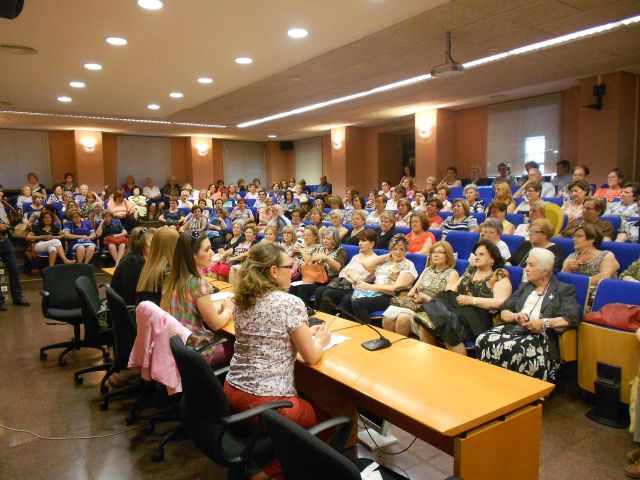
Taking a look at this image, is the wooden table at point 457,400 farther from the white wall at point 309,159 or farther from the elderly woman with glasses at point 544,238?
the white wall at point 309,159

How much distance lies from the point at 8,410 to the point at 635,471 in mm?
3860

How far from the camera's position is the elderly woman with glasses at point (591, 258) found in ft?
11.6

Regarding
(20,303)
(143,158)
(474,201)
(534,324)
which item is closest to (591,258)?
(534,324)

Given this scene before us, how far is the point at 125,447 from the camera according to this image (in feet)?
8.96

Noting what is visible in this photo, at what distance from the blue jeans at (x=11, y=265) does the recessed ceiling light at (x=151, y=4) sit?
3724mm

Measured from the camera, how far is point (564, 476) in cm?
230

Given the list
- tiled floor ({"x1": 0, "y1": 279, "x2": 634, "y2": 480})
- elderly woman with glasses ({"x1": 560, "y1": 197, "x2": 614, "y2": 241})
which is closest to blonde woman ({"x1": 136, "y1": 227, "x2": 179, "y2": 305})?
tiled floor ({"x1": 0, "y1": 279, "x2": 634, "y2": 480})

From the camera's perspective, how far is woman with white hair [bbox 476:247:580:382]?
2889 millimetres

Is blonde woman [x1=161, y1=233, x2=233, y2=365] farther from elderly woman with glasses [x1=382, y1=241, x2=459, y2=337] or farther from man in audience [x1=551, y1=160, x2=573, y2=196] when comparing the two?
man in audience [x1=551, y1=160, x2=573, y2=196]

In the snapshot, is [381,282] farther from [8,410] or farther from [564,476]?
[8,410]

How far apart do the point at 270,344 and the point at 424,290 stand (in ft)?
6.71

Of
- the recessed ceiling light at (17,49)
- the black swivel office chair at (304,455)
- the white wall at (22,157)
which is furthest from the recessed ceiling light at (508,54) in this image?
the white wall at (22,157)

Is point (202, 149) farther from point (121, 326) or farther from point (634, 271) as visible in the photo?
point (634, 271)

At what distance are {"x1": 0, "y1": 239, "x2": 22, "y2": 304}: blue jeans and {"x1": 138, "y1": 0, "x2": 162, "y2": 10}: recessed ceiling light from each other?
3.72 m
